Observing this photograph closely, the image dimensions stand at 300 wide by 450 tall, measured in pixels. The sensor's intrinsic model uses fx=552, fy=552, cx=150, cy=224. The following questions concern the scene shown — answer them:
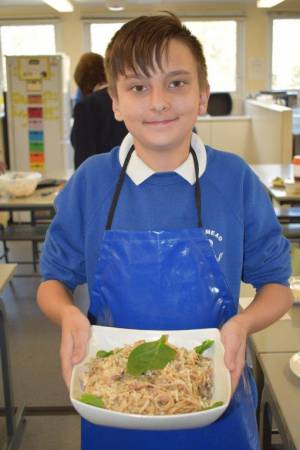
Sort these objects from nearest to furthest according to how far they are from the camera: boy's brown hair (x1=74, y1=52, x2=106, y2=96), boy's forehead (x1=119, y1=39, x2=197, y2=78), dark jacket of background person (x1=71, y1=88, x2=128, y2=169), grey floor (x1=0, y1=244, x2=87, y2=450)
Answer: boy's forehead (x1=119, y1=39, x2=197, y2=78) → grey floor (x1=0, y1=244, x2=87, y2=450) → dark jacket of background person (x1=71, y1=88, x2=128, y2=169) → boy's brown hair (x1=74, y1=52, x2=106, y2=96)

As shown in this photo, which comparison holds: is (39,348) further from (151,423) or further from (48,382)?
(151,423)

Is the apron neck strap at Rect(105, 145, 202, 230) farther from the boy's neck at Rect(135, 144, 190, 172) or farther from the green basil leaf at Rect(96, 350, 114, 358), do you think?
the green basil leaf at Rect(96, 350, 114, 358)

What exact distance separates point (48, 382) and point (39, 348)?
423 mm

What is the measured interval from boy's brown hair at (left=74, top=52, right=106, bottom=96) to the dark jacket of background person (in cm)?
25

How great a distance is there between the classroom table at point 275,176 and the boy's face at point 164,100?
239 cm

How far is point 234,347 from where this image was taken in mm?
922

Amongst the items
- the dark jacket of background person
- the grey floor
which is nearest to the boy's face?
the grey floor

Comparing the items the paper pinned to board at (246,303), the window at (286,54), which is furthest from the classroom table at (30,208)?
the window at (286,54)

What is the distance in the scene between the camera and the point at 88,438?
1.07 meters

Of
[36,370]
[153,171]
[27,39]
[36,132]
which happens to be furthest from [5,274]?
[27,39]

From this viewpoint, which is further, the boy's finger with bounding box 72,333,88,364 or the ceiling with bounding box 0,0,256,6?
the ceiling with bounding box 0,0,256,6

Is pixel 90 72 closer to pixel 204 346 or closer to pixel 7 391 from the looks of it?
pixel 7 391

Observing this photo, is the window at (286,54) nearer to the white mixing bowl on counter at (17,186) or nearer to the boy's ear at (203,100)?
the white mixing bowl on counter at (17,186)

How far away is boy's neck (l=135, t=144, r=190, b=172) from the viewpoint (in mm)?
1102
